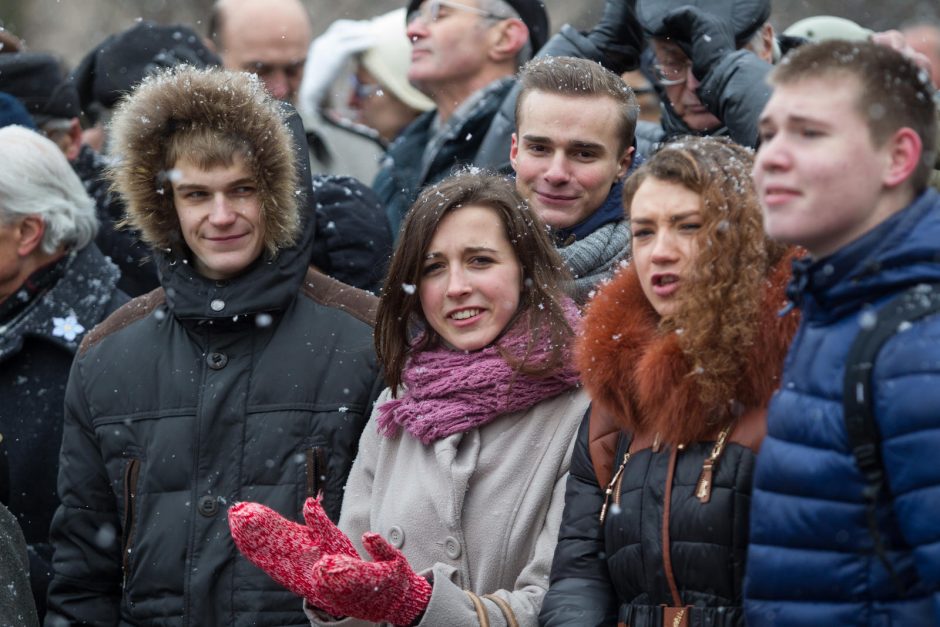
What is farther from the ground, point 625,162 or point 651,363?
point 625,162

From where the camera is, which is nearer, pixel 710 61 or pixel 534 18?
pixel 710 61

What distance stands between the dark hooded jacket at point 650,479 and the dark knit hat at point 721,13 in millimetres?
1586

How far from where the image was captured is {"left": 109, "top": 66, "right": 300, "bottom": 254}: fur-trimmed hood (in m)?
4.86

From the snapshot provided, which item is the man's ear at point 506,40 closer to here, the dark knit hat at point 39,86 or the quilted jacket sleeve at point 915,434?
the dark knit hat at point 39,86

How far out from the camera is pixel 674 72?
17.3ft

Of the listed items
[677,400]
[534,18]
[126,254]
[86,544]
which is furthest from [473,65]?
[677,400]

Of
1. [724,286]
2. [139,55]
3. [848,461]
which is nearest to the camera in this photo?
[848,461]

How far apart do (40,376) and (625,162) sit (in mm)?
2256

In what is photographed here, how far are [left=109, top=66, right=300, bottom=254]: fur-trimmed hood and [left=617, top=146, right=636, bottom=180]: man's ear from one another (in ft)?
3.48

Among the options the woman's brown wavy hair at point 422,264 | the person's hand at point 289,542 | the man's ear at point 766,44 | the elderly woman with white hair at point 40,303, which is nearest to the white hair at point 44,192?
the elderly woman with white hair at point 40,303

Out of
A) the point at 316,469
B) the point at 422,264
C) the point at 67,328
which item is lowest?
the point at 316,469

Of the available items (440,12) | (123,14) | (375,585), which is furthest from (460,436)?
(123,14)

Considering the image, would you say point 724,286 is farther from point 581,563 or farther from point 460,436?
point 460,436

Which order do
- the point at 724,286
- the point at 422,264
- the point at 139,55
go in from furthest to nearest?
the point at 139,55
the point at 422,264
the point at 724,286
